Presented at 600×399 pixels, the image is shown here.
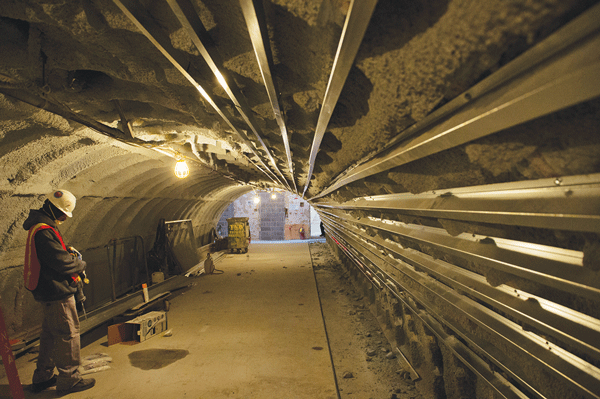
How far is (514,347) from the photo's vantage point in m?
1.52

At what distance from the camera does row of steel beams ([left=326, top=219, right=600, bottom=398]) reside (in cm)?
Answer: 115

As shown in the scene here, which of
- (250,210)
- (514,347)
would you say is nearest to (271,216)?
(250,210)

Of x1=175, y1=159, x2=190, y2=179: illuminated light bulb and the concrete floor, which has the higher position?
x1=175, y1=159, x2=190, y2=179: illuminated light bulb

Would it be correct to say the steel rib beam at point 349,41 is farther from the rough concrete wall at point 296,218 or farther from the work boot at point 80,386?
the rough concrete wall at point 296,218

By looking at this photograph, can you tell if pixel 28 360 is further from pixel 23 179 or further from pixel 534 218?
pixel 534 218

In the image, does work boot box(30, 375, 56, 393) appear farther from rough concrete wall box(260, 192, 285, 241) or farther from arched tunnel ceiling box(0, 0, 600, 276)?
rough concrete wall box(260, 192, 285, 241)

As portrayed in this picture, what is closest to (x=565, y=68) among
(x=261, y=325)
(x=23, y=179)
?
(x=23, y=179)

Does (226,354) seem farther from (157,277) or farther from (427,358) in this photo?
(157,277)

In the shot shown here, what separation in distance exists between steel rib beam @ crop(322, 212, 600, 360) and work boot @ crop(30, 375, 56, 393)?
392cm

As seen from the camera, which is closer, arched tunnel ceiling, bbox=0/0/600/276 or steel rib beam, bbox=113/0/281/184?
arched tunnel ceiling, bbox=0/0/600/276

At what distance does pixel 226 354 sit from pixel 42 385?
1.87 metres

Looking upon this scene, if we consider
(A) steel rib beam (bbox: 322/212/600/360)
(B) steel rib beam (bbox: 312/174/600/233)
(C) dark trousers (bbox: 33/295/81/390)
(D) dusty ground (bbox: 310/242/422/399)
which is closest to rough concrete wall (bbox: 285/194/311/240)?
(D) dusty ground (bbox: 310/242/422/399)

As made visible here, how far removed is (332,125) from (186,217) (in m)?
9.36

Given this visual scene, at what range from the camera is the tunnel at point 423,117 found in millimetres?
791
